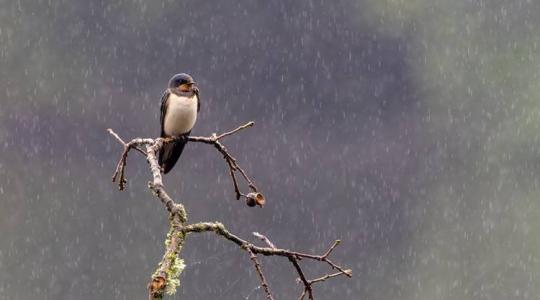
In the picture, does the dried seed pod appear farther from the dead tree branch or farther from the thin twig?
the thin twig

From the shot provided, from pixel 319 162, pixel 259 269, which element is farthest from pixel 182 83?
pixel 319 162

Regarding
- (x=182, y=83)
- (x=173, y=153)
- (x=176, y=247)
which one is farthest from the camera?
(x=182, y=83)

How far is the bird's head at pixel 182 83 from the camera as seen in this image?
235 inches

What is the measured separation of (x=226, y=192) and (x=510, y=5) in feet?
108

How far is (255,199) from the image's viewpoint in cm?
215

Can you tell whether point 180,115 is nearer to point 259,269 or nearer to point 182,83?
point 182,83

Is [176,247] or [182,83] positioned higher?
[176,247]

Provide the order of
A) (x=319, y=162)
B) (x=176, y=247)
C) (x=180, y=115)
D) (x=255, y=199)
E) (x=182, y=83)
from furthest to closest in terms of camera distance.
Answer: (x=319, y=162), (x=182, y=83), (x=180, y=115), (x=255, y=199), (x=176, y=247)

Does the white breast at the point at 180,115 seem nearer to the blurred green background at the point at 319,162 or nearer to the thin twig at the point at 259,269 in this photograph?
the thin twig at the point at 259,269

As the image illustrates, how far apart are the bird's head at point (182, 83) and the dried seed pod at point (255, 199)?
144 inches

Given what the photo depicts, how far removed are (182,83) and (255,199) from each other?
3.97 meters

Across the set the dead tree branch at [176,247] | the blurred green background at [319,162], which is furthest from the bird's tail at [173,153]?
the blurred green background at [319,162]

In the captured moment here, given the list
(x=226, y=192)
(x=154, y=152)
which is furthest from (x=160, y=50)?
(x=154, y=152)

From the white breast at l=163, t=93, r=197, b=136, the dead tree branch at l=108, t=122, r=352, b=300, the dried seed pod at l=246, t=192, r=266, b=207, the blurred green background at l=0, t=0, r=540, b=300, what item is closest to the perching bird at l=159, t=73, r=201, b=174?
the white breast at l=163, t=93, r=197, b=136
